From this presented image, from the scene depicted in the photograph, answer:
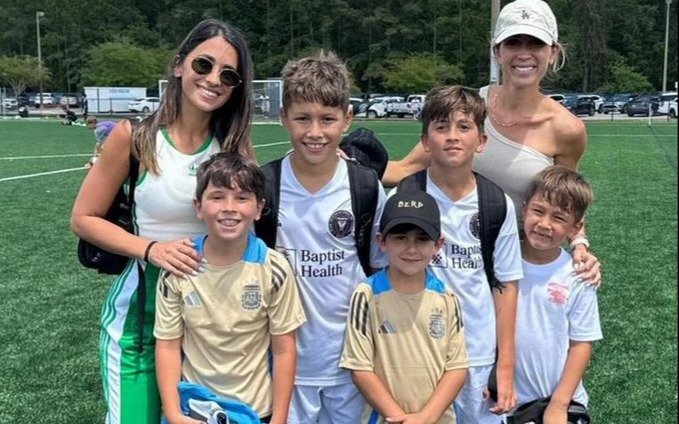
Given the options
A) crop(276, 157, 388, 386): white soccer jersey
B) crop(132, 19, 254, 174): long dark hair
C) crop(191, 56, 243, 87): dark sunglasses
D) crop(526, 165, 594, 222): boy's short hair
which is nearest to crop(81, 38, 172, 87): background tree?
crop(132, 19, 254, 174): long dark hair

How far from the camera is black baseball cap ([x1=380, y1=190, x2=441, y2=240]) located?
258 centimetres

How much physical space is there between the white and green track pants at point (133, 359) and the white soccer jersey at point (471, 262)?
42.9 inches

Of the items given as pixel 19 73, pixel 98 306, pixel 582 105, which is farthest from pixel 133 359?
pixel 19 73

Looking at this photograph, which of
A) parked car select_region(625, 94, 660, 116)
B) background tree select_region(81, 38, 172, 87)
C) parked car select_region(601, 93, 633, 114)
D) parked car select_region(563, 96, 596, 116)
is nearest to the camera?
parked car select_region(625, 94, 660, 116)

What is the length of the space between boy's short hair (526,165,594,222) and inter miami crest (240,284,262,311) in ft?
3.81

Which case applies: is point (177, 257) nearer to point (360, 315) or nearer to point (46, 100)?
point (360, 315)

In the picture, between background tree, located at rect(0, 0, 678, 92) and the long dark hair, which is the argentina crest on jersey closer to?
the long dark hair

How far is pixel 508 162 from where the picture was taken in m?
2.96

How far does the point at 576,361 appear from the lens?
9.21 ft

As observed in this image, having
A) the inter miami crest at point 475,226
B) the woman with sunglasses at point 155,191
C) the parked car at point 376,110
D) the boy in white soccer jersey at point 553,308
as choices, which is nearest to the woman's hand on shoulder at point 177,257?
the woman with sunglasses at point 155,191

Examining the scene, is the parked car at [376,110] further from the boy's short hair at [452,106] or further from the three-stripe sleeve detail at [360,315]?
the three-stripe sleeve detail at [360,315]

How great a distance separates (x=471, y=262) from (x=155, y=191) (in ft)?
3.94

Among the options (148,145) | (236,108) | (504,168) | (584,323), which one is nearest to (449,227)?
(504,168)

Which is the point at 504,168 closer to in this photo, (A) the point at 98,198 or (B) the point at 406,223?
(B) the point at 406,223
